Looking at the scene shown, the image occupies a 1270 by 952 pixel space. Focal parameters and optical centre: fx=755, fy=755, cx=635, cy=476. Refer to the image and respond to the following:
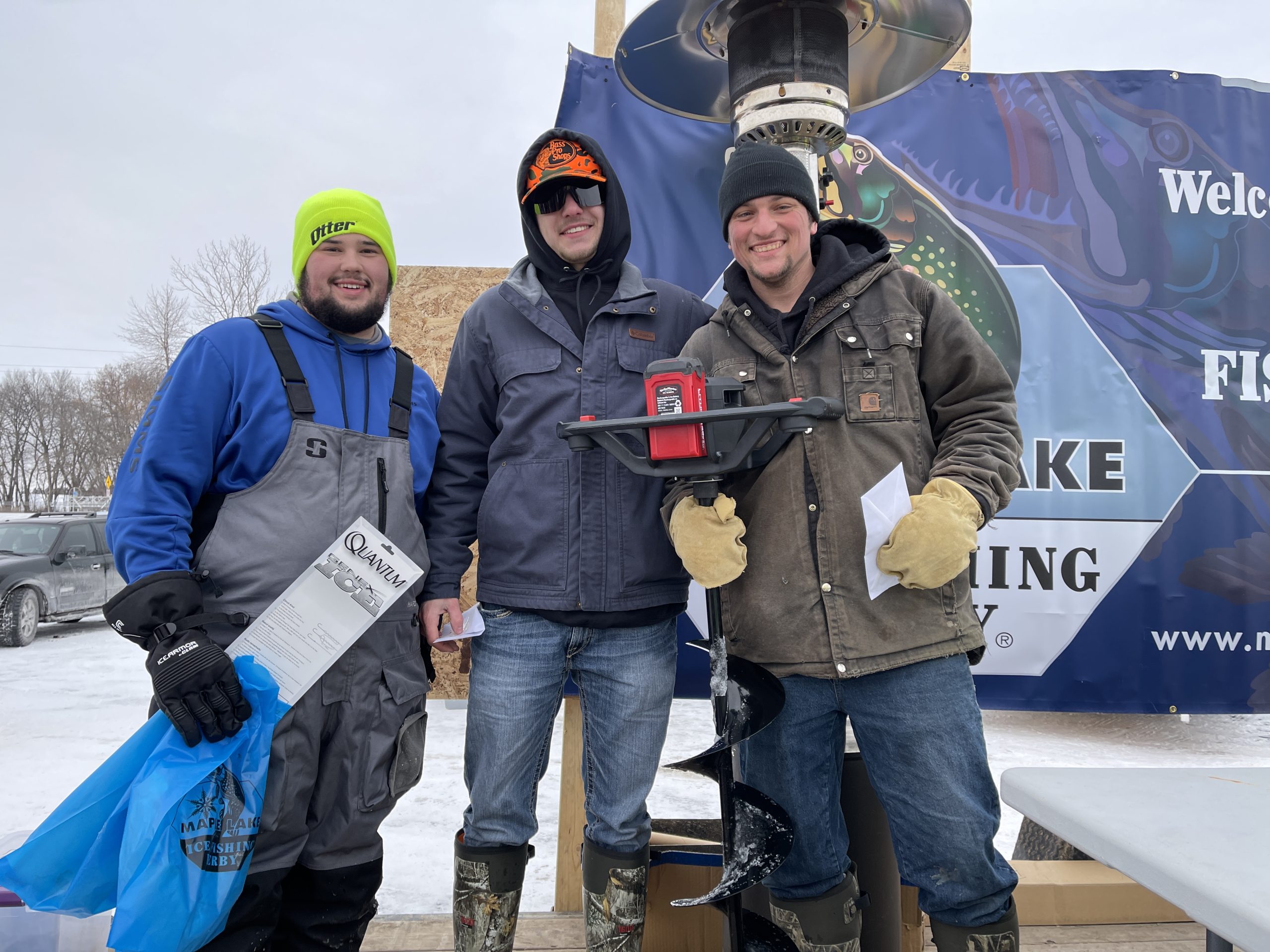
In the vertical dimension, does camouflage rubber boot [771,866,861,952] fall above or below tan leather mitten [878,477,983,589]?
below

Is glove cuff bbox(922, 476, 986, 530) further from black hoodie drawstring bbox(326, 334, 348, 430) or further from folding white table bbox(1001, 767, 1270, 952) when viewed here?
black hoodie drawstring bbox(326, 334, 348, 430)

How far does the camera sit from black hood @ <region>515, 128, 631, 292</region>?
179cm

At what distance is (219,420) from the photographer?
1.50m

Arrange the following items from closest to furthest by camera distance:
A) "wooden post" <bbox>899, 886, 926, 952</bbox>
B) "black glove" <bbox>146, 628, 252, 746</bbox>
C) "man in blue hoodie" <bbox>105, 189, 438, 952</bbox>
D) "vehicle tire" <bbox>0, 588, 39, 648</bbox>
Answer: "black glove" <bbox>146, 628, 252, 746</bbox> < "man in blue hoodie" <bbox>105, 189, 438, 952</bbox> < "wooden post" <bbox>899, 886, 926, 952</bbox> < "vehicle tire" <bbox>0, 588, 39, 648</bbox>

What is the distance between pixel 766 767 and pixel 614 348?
38.4 inches

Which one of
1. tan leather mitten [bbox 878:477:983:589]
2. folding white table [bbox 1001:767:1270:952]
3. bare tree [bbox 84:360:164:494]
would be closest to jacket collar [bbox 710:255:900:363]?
tan leather mitten [bbox 878:477:983:589]

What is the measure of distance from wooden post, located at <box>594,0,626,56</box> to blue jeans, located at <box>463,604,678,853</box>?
201 cm

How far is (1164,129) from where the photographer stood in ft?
Result: 8.81

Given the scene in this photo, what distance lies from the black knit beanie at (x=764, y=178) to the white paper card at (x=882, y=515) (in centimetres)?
62

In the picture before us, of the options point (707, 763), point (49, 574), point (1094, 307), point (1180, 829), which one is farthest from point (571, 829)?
point (49, 574)

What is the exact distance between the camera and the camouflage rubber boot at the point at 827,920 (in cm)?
156

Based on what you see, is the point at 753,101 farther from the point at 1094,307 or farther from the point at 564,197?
the point at 1094,307

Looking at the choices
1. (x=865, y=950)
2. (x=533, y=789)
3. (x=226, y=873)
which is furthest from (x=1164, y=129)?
(x=226, y=873)

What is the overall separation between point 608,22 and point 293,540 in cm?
210
